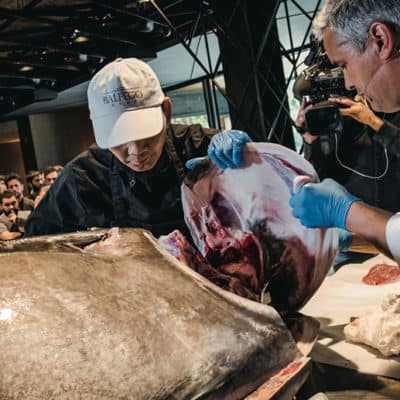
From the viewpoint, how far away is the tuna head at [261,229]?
6.23ft

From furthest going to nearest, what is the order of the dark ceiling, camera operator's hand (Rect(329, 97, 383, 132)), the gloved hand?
the dark ceiling → camera operator's hand (Rect(329, 97, 383, 132)) → the gloved hand

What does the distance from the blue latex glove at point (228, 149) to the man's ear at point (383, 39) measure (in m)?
0.68

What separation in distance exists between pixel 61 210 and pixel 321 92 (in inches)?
55.0

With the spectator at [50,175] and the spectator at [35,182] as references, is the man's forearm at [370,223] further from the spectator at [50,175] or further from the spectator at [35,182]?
the spectator at [35,182]

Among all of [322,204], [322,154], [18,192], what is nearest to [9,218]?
[18,192]

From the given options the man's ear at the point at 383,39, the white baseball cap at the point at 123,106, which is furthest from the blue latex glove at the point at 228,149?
the man's ear at the point at 383,39

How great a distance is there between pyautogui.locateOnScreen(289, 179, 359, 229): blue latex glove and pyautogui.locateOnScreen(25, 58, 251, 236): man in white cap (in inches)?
13.2

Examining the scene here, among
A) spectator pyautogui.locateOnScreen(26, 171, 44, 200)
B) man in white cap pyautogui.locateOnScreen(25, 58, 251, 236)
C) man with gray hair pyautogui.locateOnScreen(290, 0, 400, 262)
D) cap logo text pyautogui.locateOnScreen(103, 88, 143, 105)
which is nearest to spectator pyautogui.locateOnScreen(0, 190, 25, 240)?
spectator pyautogui.locateOnScreen(26, 171, 44, 200)

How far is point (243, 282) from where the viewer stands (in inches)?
78.0

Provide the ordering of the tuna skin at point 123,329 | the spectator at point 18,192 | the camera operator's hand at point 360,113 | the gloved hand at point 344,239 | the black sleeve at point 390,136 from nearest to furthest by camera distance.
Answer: the tuna skin at point 123,329, the gloved hand at point 344,239, the camera operator's hand at point 360,113, the black sleeve at point 390,136, the spectator at point 18,192

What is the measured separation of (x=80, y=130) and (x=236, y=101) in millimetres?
7705

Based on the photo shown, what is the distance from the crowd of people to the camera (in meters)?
5.50

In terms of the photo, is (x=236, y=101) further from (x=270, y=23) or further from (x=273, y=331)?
(x=273, y=331)

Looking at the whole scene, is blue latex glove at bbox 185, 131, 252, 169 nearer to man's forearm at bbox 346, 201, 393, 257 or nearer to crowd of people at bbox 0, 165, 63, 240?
man's forearm at bbox 346, 201, 393, 257
